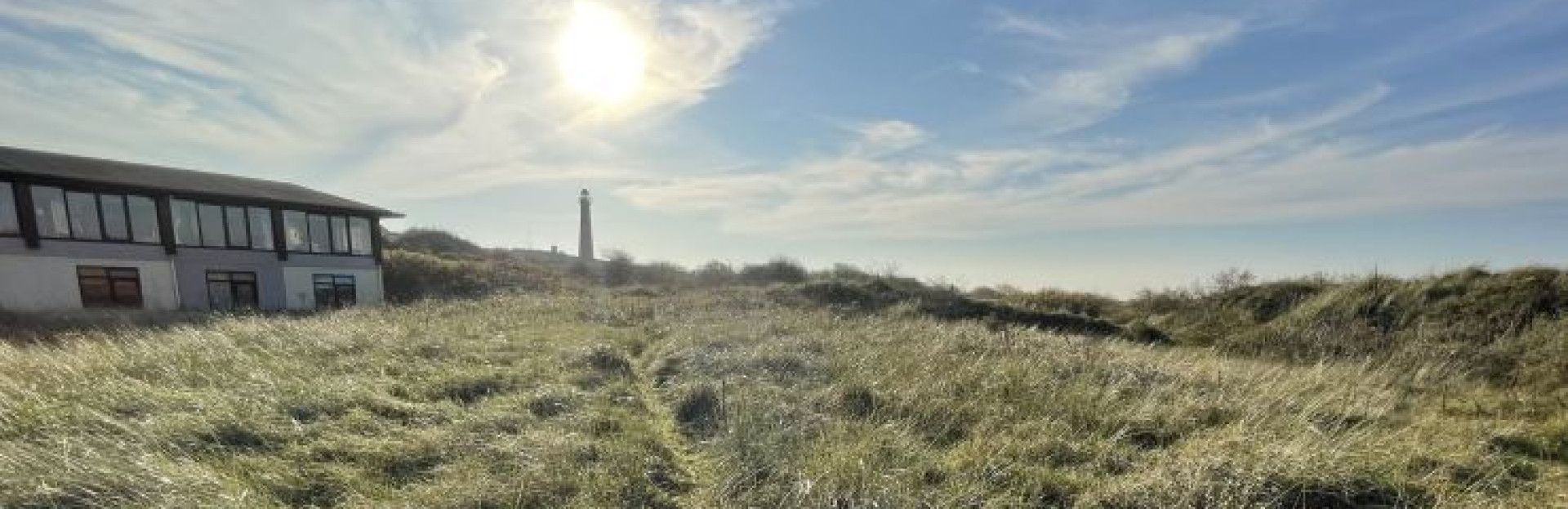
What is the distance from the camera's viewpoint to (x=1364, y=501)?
4660mm

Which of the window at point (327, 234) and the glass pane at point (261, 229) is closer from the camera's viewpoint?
the glass pane at point (261, 229)

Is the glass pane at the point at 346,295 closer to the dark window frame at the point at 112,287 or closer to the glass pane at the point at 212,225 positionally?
the glass pane at the point at 212,225

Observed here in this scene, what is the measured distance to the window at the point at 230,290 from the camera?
83.7 ft

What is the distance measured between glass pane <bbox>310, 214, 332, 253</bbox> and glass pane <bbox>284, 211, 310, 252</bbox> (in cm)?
31

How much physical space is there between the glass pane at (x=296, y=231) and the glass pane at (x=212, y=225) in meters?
2.33

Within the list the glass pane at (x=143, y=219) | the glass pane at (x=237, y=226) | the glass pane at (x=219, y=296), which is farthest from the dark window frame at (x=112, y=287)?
the glass pane at (x=237, y=226)

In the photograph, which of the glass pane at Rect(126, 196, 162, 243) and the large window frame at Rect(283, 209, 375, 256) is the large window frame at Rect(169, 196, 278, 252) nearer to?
the glass pane at Rect(126, 196, 162, 243)

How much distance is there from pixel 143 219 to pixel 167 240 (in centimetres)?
100

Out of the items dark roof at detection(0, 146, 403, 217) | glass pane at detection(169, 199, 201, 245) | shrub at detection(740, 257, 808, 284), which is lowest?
shrub at detection(740, 257, 808, 284)

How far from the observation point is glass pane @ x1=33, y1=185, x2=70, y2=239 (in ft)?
68.3

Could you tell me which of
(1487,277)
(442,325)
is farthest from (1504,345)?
(442,325)

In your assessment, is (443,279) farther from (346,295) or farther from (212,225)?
(212,225)

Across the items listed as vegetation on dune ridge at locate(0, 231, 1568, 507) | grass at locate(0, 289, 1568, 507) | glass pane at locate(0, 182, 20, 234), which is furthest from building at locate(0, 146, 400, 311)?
grass at locate(0, 289, 1568, 507)

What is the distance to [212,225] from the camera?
83.8ft
